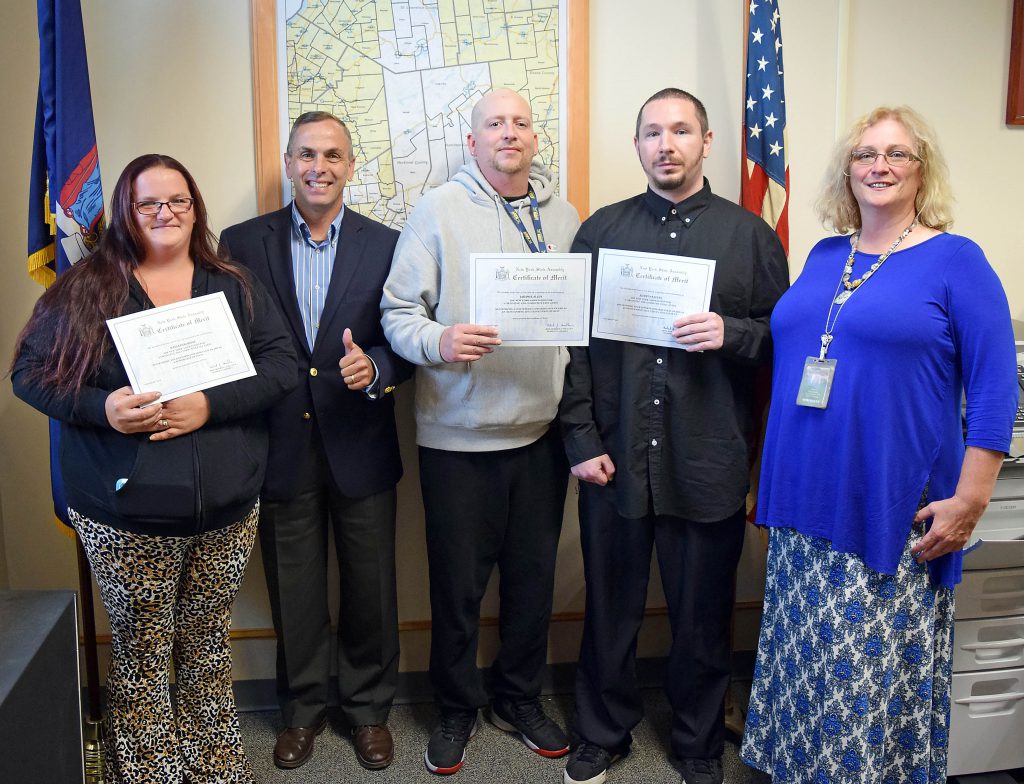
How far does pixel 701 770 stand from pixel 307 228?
185 centimetres

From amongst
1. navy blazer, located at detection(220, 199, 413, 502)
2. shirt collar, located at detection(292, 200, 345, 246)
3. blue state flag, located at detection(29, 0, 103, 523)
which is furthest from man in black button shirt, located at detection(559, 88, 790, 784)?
blue state flag, located at detection(29, 0, 103, 523)

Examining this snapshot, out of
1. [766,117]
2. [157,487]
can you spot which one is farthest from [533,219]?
[157,487]

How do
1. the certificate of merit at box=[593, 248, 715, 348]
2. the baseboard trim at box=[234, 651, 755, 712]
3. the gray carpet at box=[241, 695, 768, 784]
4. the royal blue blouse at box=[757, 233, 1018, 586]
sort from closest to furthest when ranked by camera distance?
1. the royal blue blouse at box=[757, 233, 1018, 586]
2. the certificate of merit at box=[593, 248, 715, 348]
3. the gray carpet at box=[241, 695, 768, 784]
4. the baseboard trim at box=[234, 651, 755, 712]

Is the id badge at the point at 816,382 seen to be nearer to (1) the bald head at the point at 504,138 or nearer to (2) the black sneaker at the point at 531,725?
(1) the bald head at the point at 504,138

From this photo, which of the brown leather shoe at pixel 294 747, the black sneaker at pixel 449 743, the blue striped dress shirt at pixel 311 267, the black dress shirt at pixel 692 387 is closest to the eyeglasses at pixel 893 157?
the black dress shirt at pixel 692 387

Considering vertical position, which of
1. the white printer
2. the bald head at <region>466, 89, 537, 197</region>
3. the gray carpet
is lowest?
the gray carpet

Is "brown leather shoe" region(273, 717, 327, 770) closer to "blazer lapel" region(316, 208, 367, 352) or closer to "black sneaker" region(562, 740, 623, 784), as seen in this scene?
"black sneaker" region(562, 740, 623, 784)

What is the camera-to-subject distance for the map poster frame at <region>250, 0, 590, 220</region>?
2.49m

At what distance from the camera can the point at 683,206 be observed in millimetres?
2145

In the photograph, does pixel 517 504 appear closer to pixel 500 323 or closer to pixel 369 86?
pixel 500 323

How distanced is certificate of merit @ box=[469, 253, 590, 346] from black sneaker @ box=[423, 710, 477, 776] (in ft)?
3.85

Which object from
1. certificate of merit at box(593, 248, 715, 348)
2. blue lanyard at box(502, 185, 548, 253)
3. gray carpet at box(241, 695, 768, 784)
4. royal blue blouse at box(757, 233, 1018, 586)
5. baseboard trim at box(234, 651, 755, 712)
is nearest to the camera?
royal blue blouse at box(757, 233, 1018, 586)

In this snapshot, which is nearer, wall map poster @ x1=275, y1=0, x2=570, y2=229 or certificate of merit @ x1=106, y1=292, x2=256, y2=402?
certificate of merit @ x1=106, y1=292, x2=256, y2=402

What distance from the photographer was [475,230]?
223 centimetres
